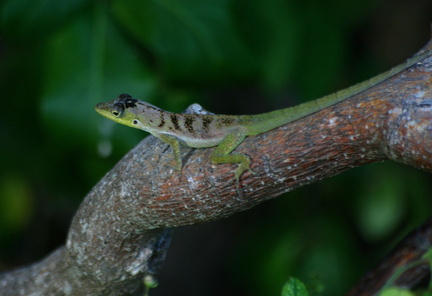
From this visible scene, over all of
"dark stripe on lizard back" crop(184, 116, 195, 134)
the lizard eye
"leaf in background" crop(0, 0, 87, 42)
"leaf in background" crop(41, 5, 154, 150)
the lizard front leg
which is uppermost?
"leaf in background" crop(0, 0, 87, 42)

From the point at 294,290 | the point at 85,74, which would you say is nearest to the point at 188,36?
the point at 85,74

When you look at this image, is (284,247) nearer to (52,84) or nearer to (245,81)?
(245,81)

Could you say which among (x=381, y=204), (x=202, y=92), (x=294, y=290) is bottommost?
(x=294, y=290)

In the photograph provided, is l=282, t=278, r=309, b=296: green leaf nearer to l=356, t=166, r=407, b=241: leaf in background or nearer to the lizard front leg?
the lizard front leg

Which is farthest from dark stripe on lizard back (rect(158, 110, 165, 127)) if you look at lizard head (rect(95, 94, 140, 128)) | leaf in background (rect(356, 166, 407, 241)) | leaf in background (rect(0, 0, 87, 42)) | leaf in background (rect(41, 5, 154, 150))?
leaf in background (rect(356, 166, 407, 241))

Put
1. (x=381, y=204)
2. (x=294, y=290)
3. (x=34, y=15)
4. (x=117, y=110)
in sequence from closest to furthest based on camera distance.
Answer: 1. (x=294, y=290)
2. (x=117, y=110)
3. (x=34, y=15)
4. (x=381, y=204)

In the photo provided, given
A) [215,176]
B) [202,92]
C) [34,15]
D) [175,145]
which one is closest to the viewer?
[215,176]

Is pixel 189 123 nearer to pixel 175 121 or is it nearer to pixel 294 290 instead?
pixel 175 121
